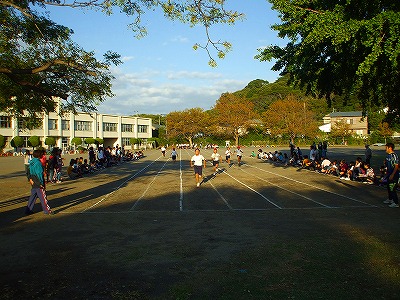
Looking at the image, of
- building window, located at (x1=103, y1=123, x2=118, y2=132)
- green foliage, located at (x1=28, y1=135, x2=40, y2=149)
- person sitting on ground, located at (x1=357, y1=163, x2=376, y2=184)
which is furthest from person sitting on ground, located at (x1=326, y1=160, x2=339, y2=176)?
building window, located at (x1=103, y1=123, x2=118, y2=132)

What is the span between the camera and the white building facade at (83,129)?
213 ft

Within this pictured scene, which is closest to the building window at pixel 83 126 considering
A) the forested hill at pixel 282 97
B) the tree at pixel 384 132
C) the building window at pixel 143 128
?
the building window at pixel 143 128

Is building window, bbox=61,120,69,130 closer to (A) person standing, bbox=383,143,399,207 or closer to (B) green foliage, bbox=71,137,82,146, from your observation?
(B) green foliage, bbox=71,137,82,146

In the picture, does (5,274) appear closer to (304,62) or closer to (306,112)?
(304,62)

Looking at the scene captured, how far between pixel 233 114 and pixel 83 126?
34196mm

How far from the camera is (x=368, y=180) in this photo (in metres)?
16.0

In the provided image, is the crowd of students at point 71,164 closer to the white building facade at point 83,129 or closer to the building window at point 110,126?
the white building facade at point 83,129

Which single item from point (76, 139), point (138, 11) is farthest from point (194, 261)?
point (76, 139)

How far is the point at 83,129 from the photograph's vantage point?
79.1 m

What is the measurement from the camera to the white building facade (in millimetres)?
64938

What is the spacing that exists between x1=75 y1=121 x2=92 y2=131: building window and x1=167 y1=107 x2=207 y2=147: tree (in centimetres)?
2018

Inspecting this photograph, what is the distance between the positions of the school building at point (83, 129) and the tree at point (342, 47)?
43.0 meters

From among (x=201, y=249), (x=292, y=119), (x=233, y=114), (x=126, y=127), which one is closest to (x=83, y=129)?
(x=126, y=127)

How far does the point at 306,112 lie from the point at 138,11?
71.0m
